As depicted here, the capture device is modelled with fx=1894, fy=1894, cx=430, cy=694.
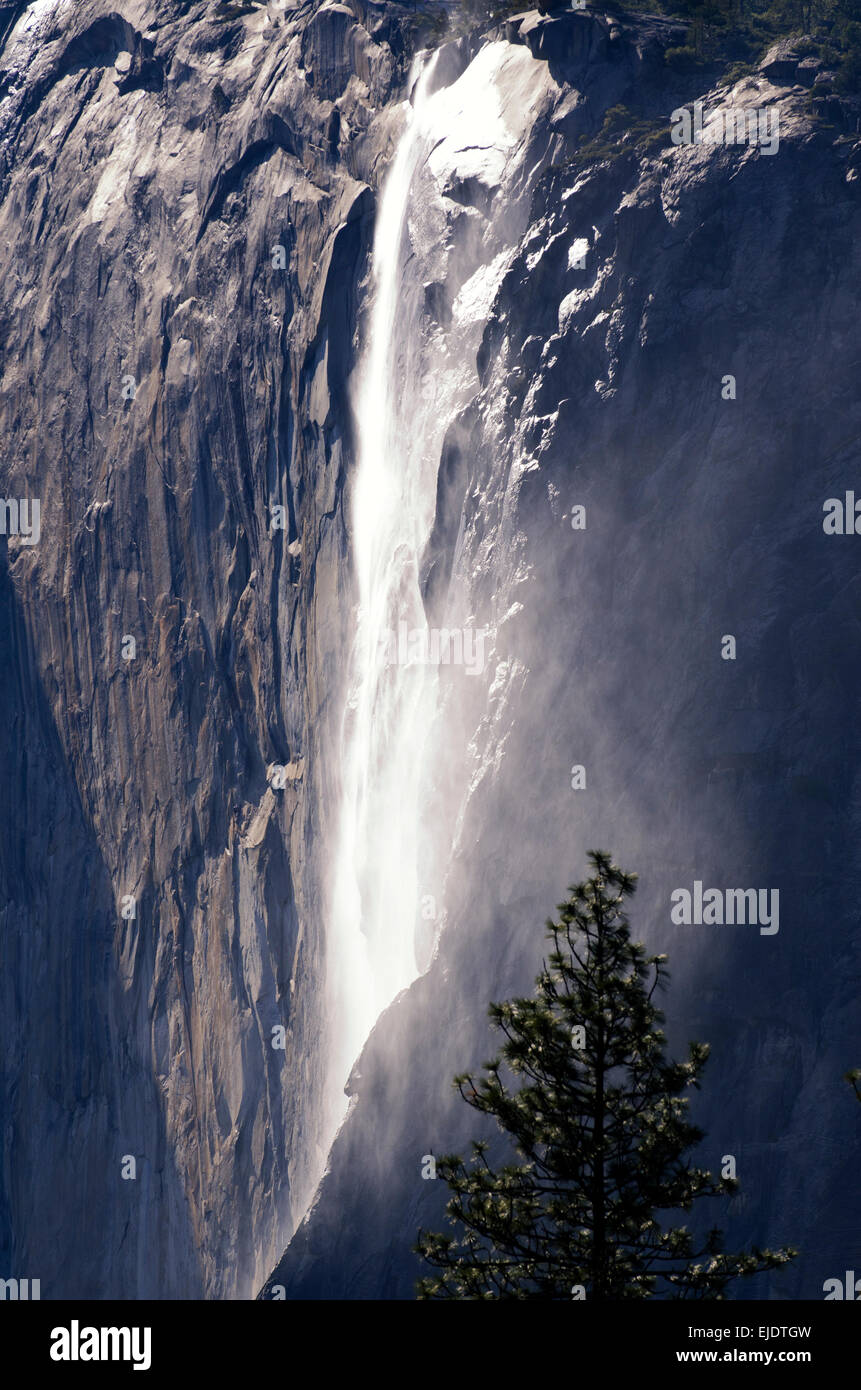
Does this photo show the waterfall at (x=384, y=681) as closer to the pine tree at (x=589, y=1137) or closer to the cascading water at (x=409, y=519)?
the cascading water at (x=409, y=519)

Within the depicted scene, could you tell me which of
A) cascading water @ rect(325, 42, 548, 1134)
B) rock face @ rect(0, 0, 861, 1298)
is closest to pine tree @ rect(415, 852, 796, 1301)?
rock face @ rect(0, 0, 861, 1298)

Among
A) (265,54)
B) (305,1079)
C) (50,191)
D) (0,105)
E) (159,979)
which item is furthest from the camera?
(0,105)

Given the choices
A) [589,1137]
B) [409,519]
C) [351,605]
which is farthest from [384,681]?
[589,1137]

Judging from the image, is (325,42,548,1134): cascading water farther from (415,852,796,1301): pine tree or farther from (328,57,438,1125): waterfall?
(415,852,796,1301): pine tree

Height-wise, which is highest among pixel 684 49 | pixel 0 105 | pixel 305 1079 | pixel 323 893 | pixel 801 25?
pixel 0 105

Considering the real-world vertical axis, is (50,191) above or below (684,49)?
above

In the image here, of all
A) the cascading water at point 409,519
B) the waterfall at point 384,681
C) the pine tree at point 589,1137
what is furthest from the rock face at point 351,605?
the pine tree at point 589,1137

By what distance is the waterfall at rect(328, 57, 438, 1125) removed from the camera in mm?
41844

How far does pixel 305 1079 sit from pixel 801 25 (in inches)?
1103

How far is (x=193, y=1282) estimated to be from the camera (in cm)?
4847

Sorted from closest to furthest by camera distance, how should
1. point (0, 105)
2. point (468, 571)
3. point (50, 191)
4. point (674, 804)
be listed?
point (674, 804) → point (468, 571) → point (50, 191) → point (0, 105)

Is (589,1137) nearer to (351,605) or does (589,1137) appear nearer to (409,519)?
(409,519)

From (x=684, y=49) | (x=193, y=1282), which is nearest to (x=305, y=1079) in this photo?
(x=193, y=1282)

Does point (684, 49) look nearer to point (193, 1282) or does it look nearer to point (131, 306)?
point (131, 306)
